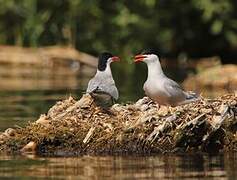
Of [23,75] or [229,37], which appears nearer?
[23,75]

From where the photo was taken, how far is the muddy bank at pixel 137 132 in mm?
15711

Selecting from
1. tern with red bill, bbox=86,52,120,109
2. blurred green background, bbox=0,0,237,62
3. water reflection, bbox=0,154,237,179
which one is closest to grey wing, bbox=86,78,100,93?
tern with red bill, bbox=86,52,120,109

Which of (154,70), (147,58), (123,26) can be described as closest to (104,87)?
(147,58)

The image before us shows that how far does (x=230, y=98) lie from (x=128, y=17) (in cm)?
3436

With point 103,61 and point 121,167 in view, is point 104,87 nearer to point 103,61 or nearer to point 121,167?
point 103,61

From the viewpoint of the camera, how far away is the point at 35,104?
86.9ft

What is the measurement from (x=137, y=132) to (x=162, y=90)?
837mm

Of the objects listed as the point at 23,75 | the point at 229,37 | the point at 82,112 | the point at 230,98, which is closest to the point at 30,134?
the point at 82,112

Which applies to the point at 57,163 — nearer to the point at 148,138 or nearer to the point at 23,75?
the point at 148,138

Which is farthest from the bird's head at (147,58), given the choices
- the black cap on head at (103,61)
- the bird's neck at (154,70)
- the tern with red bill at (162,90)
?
the black cap on head at (103,61)

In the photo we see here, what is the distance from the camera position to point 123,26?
2000 inches

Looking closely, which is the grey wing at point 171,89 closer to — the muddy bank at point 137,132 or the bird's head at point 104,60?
the muddy bank at point 137,132

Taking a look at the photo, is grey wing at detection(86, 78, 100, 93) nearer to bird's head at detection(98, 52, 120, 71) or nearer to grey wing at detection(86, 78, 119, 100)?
grey wing at detection(86, 78, 119, 100)

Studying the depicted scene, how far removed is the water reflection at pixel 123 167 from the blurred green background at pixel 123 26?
34.0m
